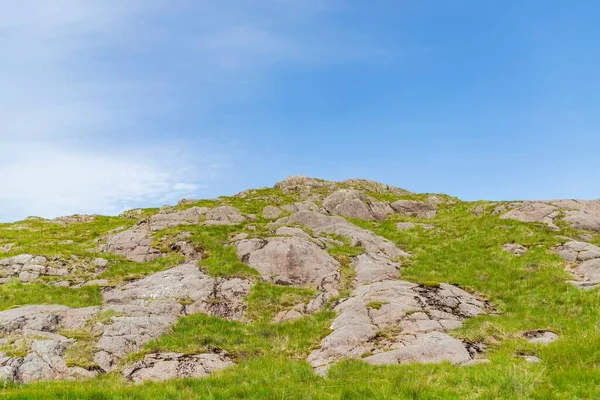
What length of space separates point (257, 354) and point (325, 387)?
21.7ft

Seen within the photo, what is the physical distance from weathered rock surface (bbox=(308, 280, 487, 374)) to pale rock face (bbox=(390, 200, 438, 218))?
33152 millimetres

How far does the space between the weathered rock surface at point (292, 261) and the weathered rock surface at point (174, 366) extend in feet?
35.1

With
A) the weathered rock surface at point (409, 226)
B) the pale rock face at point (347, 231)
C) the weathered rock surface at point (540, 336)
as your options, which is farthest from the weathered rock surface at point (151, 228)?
the weathered rock surface at point (540, 336)

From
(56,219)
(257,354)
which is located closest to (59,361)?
(257,354)

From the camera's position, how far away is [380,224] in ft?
156

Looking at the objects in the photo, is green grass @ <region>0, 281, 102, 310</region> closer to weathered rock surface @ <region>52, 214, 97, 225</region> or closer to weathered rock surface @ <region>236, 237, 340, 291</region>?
weathered rock surface @ <region>236, 237, 340, 291</region>

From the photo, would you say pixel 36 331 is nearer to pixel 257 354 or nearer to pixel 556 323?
pixel 257 354

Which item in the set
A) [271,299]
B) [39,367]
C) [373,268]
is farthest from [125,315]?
[373,268]

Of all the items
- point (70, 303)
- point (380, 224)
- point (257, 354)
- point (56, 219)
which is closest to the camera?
point (257, 354)

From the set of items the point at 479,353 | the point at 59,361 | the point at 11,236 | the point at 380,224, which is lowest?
the point at 59,361

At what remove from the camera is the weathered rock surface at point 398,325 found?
15.0m

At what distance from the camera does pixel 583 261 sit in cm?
2712

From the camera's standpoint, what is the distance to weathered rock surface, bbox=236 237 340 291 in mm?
26984

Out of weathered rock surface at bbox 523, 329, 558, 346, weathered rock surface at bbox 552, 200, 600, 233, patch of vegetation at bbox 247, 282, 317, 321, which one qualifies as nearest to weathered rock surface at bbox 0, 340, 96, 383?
patch of vegetation at bbox 247, 282, 317, 321
